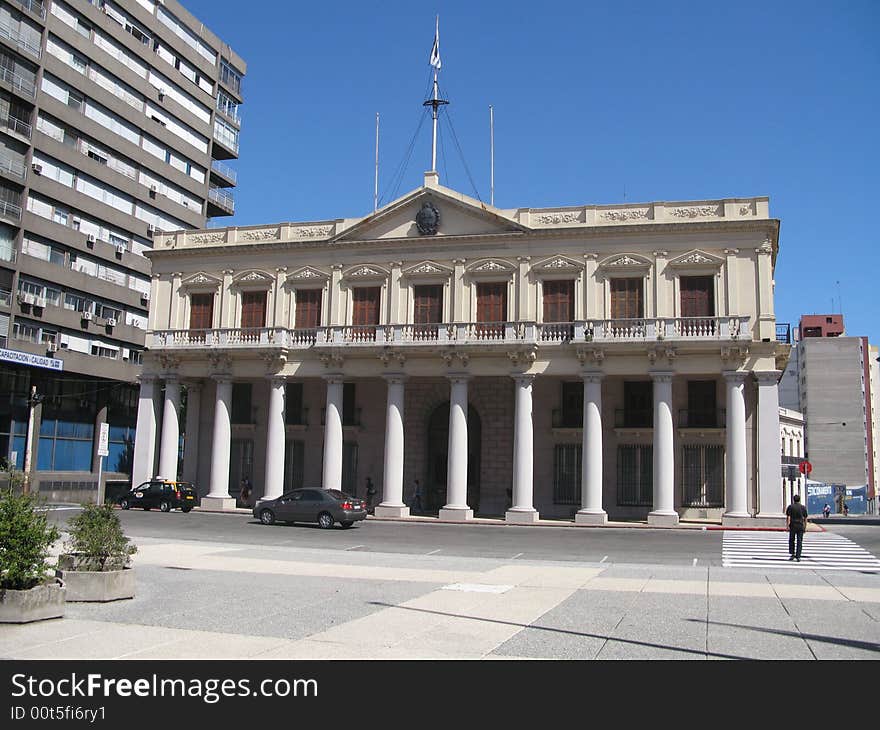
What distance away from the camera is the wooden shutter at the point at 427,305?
40000mm

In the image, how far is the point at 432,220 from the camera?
39.8 meters

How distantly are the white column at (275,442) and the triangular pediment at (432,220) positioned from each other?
7.96m

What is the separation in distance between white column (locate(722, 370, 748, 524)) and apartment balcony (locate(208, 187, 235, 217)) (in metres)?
46.6

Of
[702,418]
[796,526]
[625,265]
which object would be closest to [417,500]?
[702,418]

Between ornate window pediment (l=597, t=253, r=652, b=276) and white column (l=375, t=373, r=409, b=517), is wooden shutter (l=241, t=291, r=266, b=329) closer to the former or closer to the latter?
white column (l=375, t=373, r=409, b=517)

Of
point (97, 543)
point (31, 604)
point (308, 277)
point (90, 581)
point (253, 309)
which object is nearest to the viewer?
point (31, 604)

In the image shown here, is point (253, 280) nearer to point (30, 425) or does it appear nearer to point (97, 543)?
point (30, 425)

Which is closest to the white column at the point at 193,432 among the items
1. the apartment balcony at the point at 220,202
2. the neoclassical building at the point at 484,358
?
the neoclassical building at the point at 484,358

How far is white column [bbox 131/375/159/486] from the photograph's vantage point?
43.5m

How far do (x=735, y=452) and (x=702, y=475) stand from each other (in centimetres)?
346
